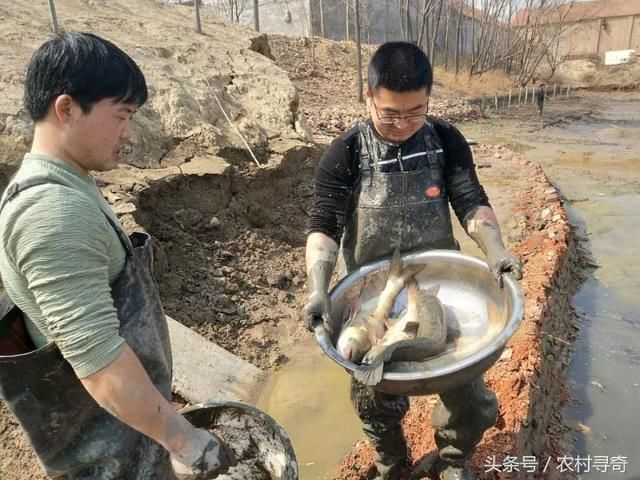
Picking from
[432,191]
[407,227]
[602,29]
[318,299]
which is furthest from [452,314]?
[602,29]

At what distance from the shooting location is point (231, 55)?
980cm

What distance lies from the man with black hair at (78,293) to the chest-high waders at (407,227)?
1.26 m

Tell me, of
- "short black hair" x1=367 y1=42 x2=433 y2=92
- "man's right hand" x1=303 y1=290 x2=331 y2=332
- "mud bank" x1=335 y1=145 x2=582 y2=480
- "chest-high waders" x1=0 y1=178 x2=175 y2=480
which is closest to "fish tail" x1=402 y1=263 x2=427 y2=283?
"man's right hand" x1=303 y1=290 x2=331 y2=332

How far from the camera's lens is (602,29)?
4369 centimetres

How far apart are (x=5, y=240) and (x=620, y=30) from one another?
172ft

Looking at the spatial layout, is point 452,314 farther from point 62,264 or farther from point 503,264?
point 62,264

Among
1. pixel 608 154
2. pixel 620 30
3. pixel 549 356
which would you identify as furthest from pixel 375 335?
pixel 620 30

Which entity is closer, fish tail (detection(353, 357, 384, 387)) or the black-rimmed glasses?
fish tail (detection(353, 357, 384, 387))

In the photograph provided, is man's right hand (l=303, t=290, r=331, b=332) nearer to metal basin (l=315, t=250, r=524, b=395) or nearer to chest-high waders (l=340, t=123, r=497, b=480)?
metal basin (l=315, t=250, r=524, b=395)

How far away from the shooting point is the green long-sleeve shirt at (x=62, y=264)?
1.29 m

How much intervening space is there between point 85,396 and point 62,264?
0.55 meters

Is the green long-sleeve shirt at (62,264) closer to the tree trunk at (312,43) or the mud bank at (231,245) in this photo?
the mud bank at (231,245)

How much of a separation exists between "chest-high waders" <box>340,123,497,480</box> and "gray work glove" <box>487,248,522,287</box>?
0.38m

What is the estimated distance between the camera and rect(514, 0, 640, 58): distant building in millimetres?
42844
